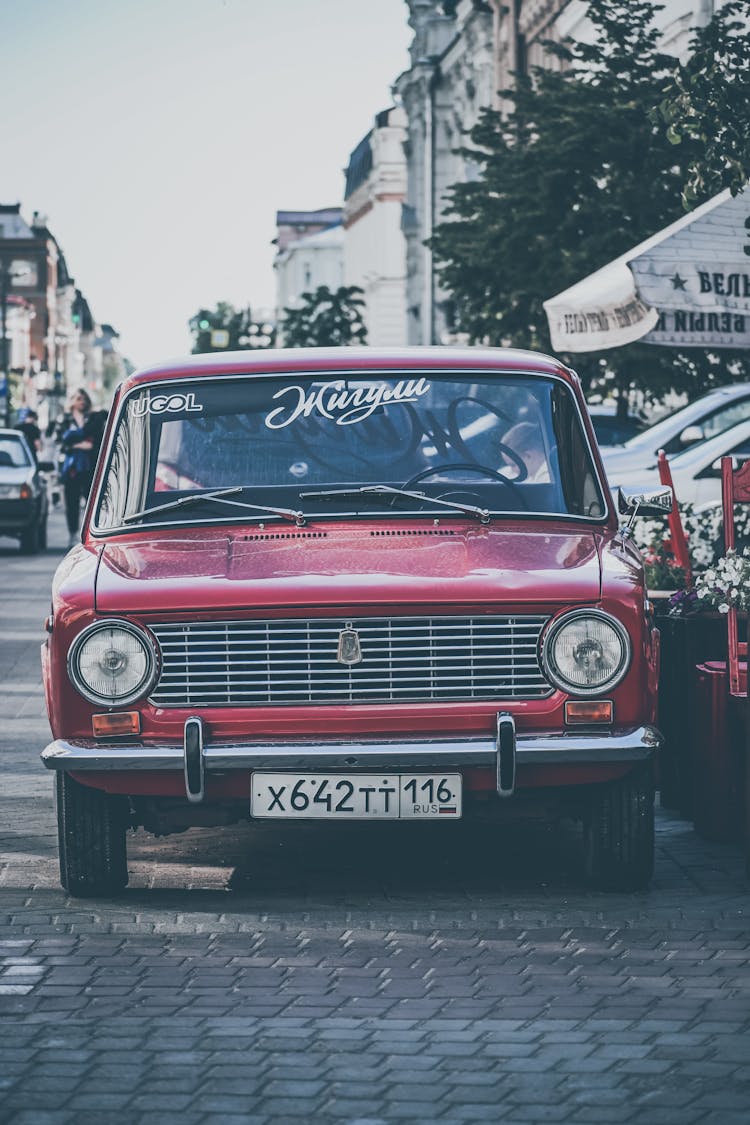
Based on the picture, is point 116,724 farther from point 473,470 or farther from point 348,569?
point 473,470

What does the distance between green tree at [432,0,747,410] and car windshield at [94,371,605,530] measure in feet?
47.3

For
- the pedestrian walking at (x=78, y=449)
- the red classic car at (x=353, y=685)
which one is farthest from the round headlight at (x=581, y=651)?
the pedestrian walking at (x=78, y=449)

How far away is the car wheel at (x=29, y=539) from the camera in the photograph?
27141 millimetres

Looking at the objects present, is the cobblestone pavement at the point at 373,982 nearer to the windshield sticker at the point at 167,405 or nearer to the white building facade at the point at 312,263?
the windshield sticker at the point at 167,405

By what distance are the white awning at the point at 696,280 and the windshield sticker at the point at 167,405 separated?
15.4ft

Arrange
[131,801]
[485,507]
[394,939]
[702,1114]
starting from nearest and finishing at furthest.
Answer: [702,1114], [394,939], [131,801], [485,507]

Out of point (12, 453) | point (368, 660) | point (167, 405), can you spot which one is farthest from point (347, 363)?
point (12, 453)

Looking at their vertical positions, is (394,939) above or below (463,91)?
below

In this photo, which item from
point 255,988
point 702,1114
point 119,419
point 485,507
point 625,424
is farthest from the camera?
point 625,424

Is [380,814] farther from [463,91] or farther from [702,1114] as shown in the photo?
[463,91]

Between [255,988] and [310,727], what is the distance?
1.07 meters

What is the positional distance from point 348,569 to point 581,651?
0.78 metres

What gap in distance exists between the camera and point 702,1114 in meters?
4.68

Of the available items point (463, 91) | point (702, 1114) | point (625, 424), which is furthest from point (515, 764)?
point (463, 91)
